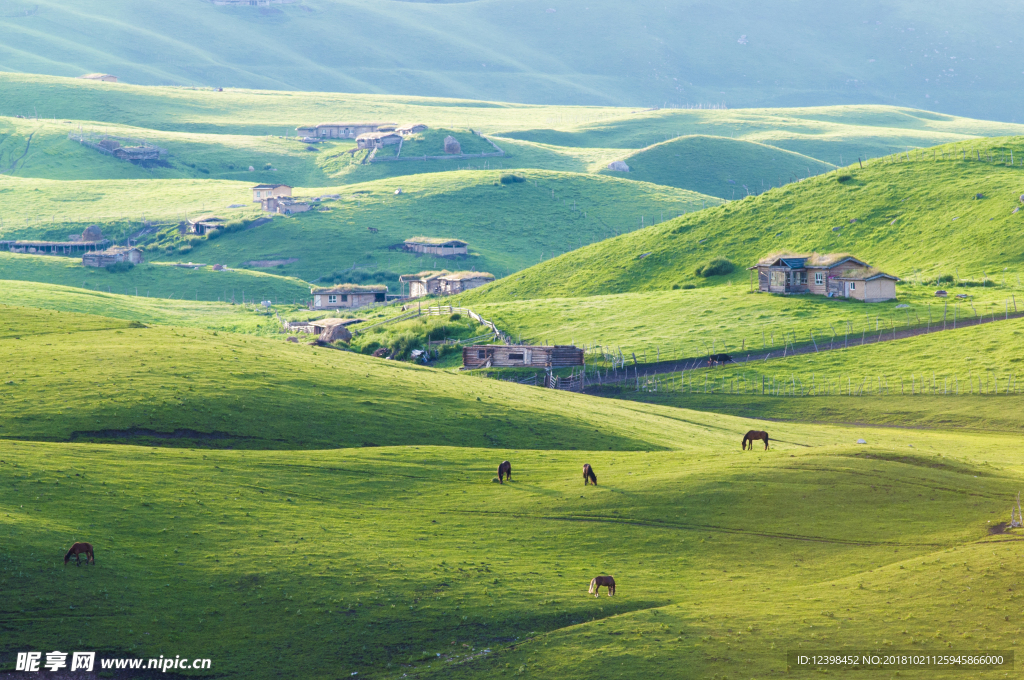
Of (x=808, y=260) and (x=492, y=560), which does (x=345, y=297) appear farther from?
(x=492, y=560)

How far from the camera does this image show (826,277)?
127938 mm

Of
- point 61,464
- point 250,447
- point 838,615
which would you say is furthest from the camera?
point 250,447

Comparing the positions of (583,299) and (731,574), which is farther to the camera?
(583,299)

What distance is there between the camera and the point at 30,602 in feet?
131

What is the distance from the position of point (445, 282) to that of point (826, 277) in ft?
204

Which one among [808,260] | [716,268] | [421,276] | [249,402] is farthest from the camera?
[421,276]

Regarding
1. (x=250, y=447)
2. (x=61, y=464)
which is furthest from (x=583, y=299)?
(x=61, y=464)

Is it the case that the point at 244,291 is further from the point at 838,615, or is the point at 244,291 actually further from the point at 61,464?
the point at 838,615

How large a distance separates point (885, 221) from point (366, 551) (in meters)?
123

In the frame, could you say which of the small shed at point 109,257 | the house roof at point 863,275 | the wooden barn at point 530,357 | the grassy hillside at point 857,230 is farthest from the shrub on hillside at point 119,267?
the house roof at point 863,275

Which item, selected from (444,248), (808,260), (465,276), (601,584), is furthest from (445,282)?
(601,584)

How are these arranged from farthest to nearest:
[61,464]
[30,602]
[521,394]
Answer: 1. [521,394]
2. [61,464]
3. [30,602]

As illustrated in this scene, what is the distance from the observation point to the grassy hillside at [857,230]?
14050 centimetres

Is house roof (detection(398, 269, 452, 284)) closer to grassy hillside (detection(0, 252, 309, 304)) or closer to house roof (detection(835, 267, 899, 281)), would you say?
grassy hillside (detection(0, 252, 309, 304))
